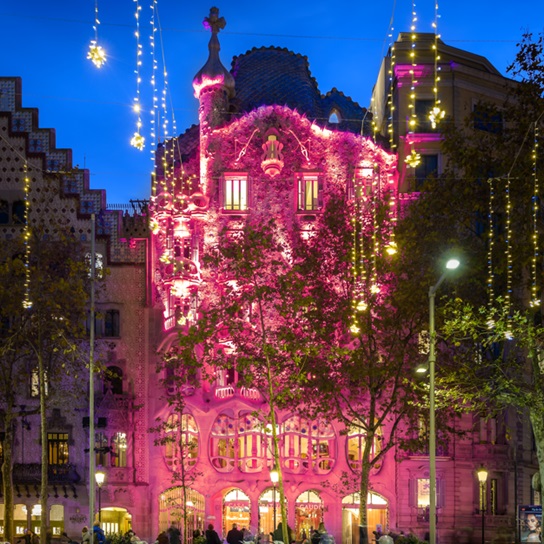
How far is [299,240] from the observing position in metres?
41.6

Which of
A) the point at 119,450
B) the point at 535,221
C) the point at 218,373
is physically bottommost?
the point at 119,450

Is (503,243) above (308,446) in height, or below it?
above

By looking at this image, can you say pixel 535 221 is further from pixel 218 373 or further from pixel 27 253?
pixel 27 253

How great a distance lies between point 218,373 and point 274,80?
16.3 meters

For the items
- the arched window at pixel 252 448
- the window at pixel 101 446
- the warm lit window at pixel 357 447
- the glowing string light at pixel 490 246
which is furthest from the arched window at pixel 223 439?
the glowing string light at pixel 490 246

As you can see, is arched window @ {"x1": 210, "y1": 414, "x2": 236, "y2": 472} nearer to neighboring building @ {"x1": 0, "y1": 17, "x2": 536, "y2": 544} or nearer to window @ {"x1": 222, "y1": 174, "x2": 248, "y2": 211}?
neighboring building @ {"x1": 0, "y1": 17, "x2": 536, "y2": 544}

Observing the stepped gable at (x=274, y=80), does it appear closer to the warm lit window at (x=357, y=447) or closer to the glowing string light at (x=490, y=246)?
the warm lit window at (x=357, y=447)

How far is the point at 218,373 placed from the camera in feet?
142

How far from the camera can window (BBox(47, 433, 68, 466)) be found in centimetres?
4462

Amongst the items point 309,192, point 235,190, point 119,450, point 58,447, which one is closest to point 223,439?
point 119,450

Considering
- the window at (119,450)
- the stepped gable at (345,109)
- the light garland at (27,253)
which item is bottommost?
the window at (119,450)

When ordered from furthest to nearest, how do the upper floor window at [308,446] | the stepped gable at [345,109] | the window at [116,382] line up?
the stepped gable at [345,109], the window at [116,382], the upper floor window at [308,446]

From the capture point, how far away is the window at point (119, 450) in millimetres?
44375

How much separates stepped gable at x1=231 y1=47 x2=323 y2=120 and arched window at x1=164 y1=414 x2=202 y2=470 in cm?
1626
